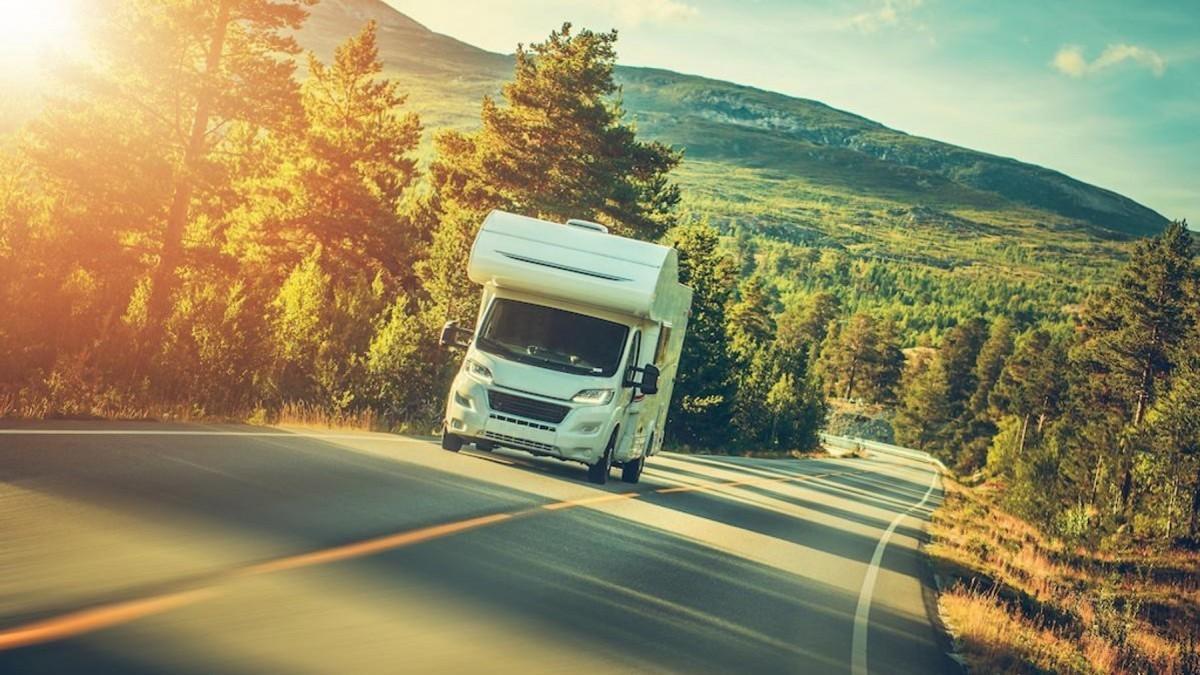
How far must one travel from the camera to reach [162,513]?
9180 millimetres

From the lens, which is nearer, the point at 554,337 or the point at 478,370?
the point at 478,370

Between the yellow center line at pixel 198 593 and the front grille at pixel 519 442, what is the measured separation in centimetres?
367

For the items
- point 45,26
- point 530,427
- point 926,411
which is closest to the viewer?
point 530,427

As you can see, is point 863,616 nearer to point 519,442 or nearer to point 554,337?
point 519,442

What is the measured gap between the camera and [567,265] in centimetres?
1733

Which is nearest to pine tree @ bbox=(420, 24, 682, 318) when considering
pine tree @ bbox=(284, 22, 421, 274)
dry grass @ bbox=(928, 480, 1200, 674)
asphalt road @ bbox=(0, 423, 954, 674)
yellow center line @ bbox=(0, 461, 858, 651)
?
pine tree @ bbox=(284, 22, 421, 274)

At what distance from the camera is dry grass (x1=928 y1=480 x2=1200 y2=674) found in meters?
11.8

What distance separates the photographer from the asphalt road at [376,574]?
625 cm

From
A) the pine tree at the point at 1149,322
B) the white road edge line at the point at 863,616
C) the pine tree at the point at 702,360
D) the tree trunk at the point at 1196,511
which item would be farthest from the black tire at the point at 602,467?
the pine tree at the point at 1149,322

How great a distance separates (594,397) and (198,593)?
10.5 meters

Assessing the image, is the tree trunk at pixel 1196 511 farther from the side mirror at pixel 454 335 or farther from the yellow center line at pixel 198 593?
the yellow center line at pixel 198 593

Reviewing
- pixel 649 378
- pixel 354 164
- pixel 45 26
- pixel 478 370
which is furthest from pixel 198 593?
pixel 354 164

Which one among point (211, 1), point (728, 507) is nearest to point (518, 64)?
point (211, 1)

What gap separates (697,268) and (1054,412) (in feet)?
202
